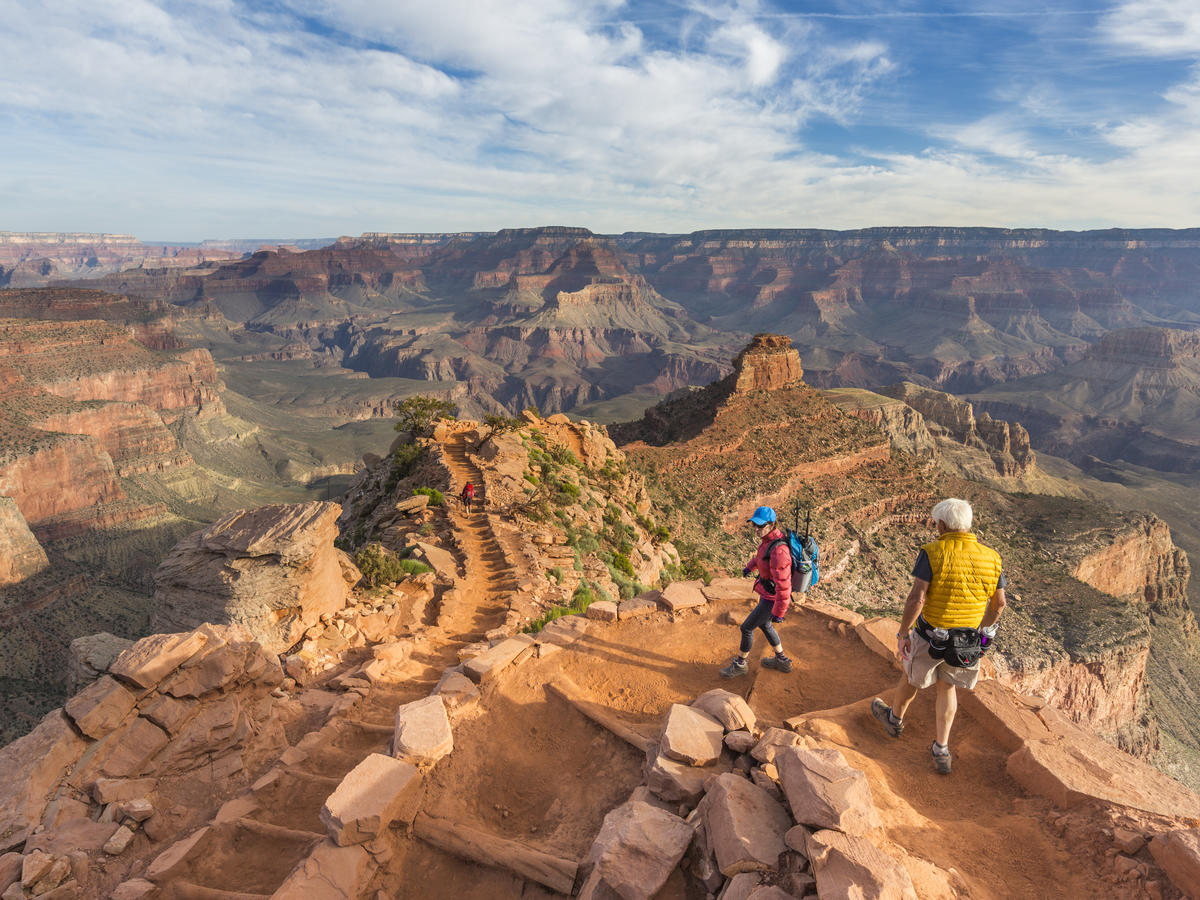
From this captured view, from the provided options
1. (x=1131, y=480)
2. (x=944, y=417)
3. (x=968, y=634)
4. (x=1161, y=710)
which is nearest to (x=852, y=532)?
(x=1161, y=710)

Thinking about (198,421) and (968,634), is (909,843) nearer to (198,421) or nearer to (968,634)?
(968,634)

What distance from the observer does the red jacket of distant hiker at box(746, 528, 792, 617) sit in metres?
9.62

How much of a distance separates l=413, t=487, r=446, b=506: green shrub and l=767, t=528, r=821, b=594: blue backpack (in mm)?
16894

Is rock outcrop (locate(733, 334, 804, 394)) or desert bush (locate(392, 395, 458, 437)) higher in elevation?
rock outcrop (locate(733, 334, 804, 394))

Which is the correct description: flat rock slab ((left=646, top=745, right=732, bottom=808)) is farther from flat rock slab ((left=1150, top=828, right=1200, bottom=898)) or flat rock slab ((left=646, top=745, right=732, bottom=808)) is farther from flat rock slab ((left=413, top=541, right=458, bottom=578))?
flat rock slab ((left=413, top=541, right=458, bottom=578))

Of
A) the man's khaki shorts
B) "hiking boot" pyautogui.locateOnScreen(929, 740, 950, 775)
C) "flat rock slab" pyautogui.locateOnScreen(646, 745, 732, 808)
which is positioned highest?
the man's khaki shorts

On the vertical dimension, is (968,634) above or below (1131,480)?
above

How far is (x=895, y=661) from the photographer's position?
35.9ft

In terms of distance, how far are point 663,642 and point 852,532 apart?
3586 centimetres

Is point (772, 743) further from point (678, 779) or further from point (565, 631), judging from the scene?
point (565, 631)

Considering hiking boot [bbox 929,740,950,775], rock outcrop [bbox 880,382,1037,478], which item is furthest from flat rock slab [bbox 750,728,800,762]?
rock outcrop [bbox 880,382,1037,478]

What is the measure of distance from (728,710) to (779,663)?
3.41 m

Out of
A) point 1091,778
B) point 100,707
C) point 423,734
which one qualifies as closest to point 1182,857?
point 1091,778

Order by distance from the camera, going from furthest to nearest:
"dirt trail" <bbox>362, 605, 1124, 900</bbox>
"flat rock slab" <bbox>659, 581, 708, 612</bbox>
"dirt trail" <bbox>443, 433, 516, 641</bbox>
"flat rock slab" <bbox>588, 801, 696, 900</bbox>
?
"dirt trail" <bbox>443, 433, 516, 641</bbox>
"flat rock slab" <bbox>659, 581, 708, 612</bbox>
"dirt trail" <bbox>362, 605, 1124, 900</bbox>
"flat rock slab" <bbox>588, 801, 696, 900</bbox>
